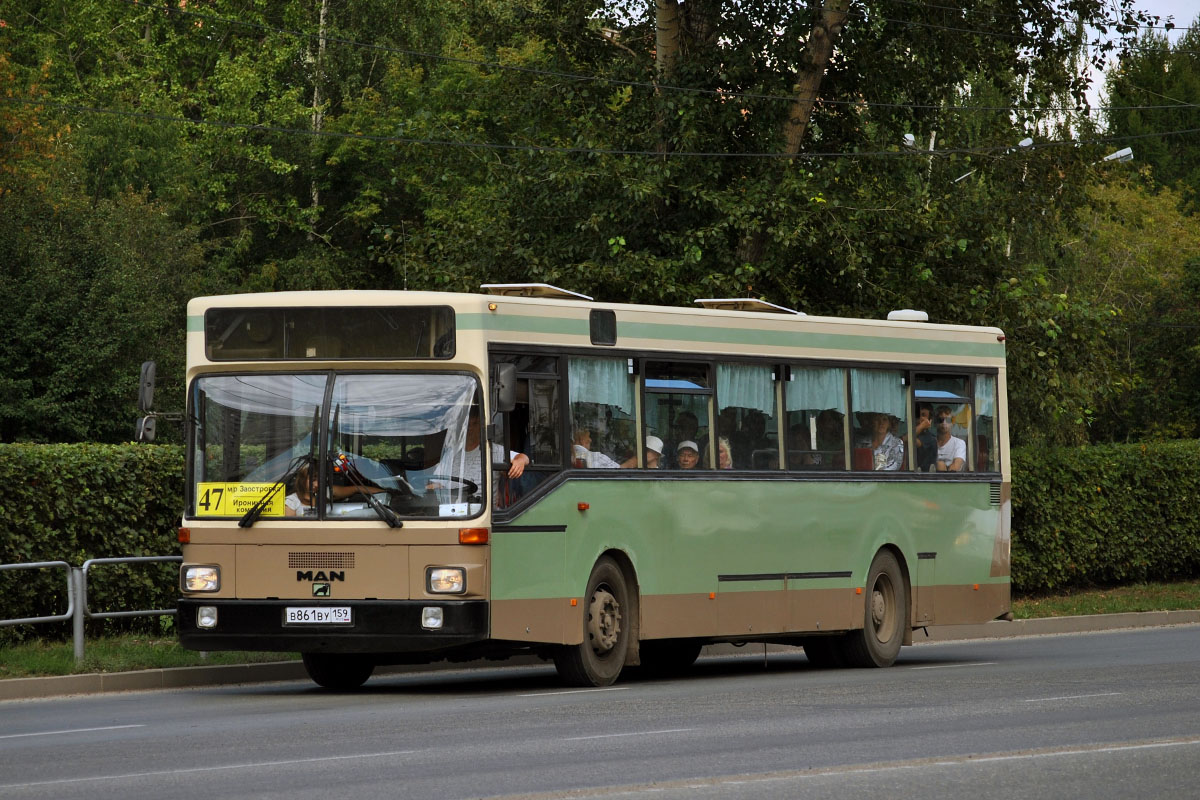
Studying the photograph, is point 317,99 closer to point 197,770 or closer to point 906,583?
point 906,583

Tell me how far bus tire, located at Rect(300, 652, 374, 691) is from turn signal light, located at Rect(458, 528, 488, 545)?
6.75ft

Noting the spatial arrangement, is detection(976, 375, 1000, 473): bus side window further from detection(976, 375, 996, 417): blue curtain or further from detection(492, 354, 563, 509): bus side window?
detection(492, 354, 563, 509): bus side window

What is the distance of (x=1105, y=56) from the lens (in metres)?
27.8

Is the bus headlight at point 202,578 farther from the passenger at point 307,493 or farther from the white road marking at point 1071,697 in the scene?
the white road marking at point 1071,697

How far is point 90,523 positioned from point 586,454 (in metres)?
6.25

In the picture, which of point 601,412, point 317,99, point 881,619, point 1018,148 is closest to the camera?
point 601,412

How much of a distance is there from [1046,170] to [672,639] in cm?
1263

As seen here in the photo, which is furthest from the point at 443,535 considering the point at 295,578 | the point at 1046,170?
the point at 1046,170

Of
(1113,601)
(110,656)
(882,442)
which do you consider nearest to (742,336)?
(882,442)

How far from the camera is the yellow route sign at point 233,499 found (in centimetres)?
1454

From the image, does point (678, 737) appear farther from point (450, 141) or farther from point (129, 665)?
point (450, 141)

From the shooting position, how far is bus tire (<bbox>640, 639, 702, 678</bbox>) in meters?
18.4

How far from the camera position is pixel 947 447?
19.7m

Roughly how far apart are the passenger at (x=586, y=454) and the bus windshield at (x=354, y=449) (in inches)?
49.8
